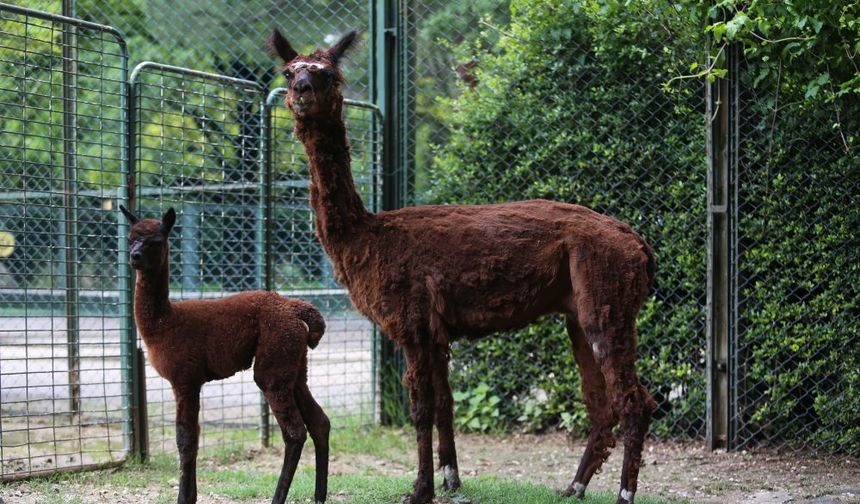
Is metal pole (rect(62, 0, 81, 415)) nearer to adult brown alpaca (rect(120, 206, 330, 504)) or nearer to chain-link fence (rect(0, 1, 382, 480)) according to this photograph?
chain-link fence (rect(0, 1, 382, 480))

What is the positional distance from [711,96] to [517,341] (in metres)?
2.72

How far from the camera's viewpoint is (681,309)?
7023 mm

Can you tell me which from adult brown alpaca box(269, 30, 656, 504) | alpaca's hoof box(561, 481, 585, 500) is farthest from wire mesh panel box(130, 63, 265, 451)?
alpaca's hoof box(561, 481, 585, 500)

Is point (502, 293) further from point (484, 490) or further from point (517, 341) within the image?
point (517, 341)

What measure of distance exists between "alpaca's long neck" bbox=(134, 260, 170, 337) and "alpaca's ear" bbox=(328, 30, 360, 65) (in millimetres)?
1673

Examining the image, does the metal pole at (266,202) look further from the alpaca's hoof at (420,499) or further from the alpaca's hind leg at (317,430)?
the alpaca's hoof at (420,499)

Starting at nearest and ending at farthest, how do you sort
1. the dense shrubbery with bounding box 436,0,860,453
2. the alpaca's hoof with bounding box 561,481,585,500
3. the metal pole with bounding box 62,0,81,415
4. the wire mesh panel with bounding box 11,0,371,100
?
the alpaca's hoof with bounding box 561,481,585,500
the metal pole with bounding box 62,0,81,415
the dense shrubbery with bounding box 436,0,860,453
the wire mesh panel with bounding box 11,0,371,100

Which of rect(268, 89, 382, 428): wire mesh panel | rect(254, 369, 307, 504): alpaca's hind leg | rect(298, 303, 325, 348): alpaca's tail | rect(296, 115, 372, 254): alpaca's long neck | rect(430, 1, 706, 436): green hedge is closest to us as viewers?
rect(254, 369, 307, 504): alpaca's hind leg

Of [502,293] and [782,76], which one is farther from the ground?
[782,76]

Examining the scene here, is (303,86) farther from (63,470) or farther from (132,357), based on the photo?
(63,470)

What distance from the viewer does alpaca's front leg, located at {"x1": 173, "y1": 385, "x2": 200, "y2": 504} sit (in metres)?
4.68

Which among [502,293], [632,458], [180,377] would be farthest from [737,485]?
[180,377]

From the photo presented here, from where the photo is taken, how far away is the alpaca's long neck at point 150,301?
4.71 meters

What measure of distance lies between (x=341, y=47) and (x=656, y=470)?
3909mm
